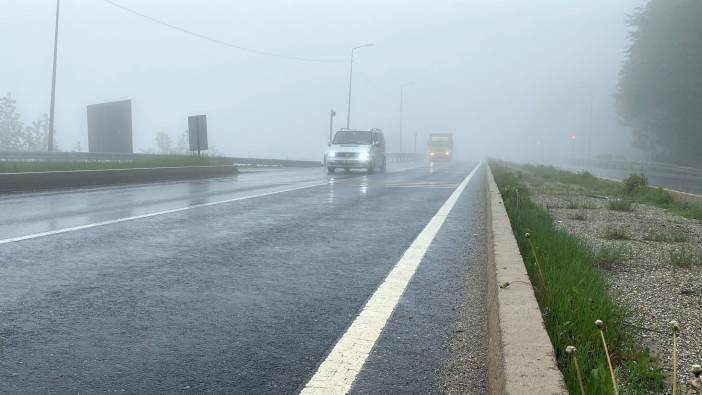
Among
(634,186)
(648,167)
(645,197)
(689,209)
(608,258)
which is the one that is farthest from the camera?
(648,167)

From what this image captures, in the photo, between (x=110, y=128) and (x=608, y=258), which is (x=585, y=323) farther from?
(x=110, y=128)

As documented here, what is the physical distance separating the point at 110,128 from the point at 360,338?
33428 mm

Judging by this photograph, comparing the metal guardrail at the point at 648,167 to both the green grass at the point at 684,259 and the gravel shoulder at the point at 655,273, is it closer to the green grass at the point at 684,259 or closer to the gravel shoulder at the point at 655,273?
the gravel shoulder at the point at 655,273

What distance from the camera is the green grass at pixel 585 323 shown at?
2602mm

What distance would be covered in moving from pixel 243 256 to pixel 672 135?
4643cm

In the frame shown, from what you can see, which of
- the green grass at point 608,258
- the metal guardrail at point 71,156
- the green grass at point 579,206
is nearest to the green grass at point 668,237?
the green grass at point 608,258

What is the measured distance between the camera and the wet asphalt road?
2908mm

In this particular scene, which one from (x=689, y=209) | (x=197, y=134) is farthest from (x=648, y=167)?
(x=689, y=209)

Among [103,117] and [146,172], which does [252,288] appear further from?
Answer: [103,117]

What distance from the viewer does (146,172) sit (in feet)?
64.6

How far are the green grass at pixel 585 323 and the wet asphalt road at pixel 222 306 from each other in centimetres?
41

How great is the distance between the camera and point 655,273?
16.6 feet

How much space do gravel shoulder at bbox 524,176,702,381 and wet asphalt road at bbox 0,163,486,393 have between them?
0.94 metres

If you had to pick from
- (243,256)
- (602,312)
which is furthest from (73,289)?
(602,312)
